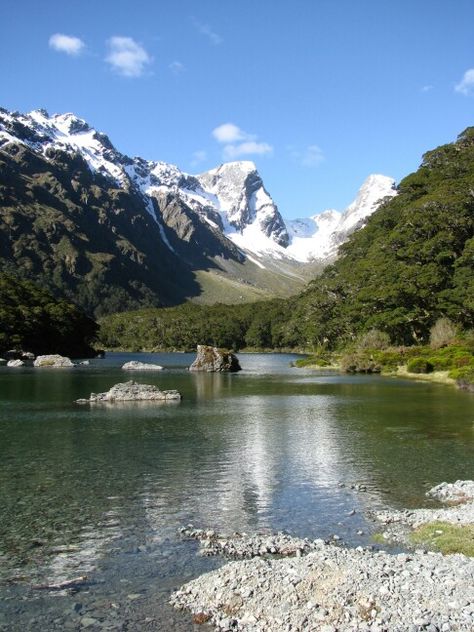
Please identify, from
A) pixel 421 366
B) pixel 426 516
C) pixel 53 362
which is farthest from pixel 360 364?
pixel 426 516

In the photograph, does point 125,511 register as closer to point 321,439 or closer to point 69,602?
point 69,602

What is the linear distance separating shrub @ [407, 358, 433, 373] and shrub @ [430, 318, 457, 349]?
10.8 meters

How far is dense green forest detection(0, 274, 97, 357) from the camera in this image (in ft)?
451

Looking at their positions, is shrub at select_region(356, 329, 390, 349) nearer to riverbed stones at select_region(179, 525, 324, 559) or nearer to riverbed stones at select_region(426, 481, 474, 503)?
riverbed stones at select_region(426, 481, 474, 503)

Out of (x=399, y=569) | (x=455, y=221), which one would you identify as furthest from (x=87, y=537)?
(x=455, y=221)

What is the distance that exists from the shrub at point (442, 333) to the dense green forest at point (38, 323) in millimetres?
92495

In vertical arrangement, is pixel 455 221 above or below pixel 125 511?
above

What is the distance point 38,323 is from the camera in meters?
144

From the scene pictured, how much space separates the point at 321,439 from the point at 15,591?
2340 cm

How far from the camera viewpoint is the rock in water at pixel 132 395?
55094mm

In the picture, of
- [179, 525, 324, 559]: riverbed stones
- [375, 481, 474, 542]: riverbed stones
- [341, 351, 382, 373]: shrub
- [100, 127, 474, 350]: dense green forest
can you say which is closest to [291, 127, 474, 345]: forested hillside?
[100, 127, 474, 350]: dense green forest

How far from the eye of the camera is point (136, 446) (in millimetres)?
31812

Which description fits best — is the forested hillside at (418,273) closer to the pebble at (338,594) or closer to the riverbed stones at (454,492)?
the riverbed stones at (454,492)

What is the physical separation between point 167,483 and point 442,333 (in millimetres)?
83114
